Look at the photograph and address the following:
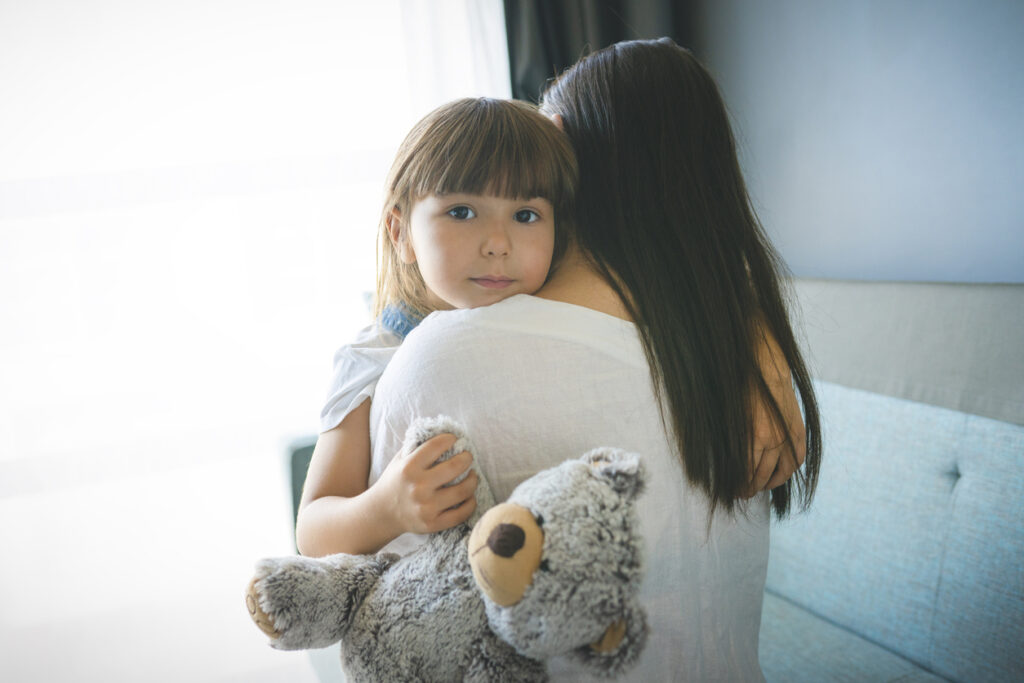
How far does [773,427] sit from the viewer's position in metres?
0.68

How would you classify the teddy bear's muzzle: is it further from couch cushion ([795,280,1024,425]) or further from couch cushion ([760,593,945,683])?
couch cushion ([760,593,945,683])

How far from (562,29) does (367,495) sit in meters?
1.87

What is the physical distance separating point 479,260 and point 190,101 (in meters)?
1.52

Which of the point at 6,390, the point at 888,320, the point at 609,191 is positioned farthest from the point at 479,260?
the point at 6,390

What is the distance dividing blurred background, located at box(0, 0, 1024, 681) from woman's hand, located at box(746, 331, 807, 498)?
108cm

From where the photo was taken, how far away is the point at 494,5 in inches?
79.4

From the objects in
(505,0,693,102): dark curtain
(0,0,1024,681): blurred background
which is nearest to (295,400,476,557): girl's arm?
(0,0,1024,681): blurred background

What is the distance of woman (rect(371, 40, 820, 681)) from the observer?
0.58m

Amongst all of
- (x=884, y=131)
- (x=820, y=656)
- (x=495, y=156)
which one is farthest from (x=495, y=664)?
(x=884, y=131)

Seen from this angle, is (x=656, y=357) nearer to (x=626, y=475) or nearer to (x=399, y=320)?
(x=626, y=475)

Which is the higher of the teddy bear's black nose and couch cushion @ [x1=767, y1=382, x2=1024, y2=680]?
the teddy bear's black nose

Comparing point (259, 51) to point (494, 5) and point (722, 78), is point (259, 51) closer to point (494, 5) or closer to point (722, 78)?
point (494, 5)

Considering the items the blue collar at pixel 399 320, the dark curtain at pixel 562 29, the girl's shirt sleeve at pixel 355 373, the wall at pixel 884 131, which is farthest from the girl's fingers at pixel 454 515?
the dark curtain at pixel 562 29

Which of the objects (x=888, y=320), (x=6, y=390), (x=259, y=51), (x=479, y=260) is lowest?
(x=6, y=390)
